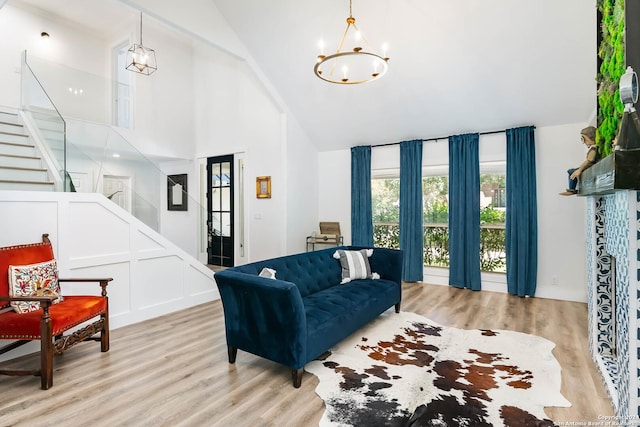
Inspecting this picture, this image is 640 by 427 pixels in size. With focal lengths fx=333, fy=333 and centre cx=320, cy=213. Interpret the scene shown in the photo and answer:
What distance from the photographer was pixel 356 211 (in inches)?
251

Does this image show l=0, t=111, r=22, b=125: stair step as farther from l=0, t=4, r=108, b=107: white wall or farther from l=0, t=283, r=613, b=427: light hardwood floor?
l=0, t=283, r=613, b=427: light hardwood floor

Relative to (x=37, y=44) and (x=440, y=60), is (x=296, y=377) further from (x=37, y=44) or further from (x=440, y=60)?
(x=37, y=44)

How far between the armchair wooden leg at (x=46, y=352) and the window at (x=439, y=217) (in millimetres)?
5074

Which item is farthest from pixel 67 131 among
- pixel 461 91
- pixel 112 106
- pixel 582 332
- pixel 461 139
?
pixel 582 332

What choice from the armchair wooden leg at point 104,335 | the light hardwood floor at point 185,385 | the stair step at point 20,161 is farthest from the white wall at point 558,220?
the stair step at point 20,161

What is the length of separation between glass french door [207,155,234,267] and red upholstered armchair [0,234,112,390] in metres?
3.52

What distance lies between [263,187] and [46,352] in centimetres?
421

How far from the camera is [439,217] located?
584 cm

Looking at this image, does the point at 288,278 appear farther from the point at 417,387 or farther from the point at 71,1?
the point at 71,1

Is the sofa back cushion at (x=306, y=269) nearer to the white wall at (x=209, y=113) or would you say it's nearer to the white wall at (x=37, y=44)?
the white wall at (x=209, y=113)

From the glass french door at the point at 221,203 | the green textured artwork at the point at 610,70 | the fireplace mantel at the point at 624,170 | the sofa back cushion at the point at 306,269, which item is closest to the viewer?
the fireplace mantel at the point at 624,170

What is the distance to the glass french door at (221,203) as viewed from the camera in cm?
676

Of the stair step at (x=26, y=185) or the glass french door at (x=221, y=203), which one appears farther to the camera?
the glass french door at (x=221, y=203)

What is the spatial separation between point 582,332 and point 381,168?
381 cm
